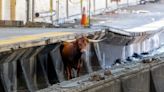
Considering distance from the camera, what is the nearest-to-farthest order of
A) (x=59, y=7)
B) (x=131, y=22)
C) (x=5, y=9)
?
(x=5, y=9) → (x=59, y=7) → (x=131, y=22)

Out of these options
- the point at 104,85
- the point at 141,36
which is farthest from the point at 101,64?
the point at 104,85

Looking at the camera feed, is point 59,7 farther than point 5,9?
Yes

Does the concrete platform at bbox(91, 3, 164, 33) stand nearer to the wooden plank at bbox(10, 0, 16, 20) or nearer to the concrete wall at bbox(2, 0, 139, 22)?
the concrete wall at bbox(2, 0, 139, 22)

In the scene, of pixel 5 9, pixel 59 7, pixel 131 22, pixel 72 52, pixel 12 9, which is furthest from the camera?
pixel 131 22

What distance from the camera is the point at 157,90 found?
5781 mm

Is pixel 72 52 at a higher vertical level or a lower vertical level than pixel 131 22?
lower

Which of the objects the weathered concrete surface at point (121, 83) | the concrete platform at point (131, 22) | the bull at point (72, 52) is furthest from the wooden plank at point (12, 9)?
the weathered concrete surface at point (121, 83)

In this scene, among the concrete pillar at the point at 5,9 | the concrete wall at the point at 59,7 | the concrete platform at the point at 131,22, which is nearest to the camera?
the concrete pillar at the point at 5,9

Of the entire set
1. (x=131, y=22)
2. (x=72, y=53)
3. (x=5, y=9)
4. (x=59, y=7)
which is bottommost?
(x=72, y=53)

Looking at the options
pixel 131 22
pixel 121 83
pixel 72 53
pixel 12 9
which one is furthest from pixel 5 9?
pixel 121 83

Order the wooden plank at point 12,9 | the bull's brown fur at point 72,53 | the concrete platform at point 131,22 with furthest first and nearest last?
the concrete platform at point 131,22 < the wooden plank at point 12,9 < the bull's brown fur at point 72,53

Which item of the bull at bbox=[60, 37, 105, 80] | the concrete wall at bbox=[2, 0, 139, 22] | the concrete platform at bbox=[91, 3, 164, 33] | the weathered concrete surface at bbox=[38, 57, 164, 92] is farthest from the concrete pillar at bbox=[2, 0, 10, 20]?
the weathered concrete surface at bbox=[38, 57, 164, 92]

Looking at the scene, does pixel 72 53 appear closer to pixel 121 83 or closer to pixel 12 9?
pixel 12 9

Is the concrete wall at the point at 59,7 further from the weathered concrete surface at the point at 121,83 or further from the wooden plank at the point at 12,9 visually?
the weathered concrete surface at the point at 121,83
